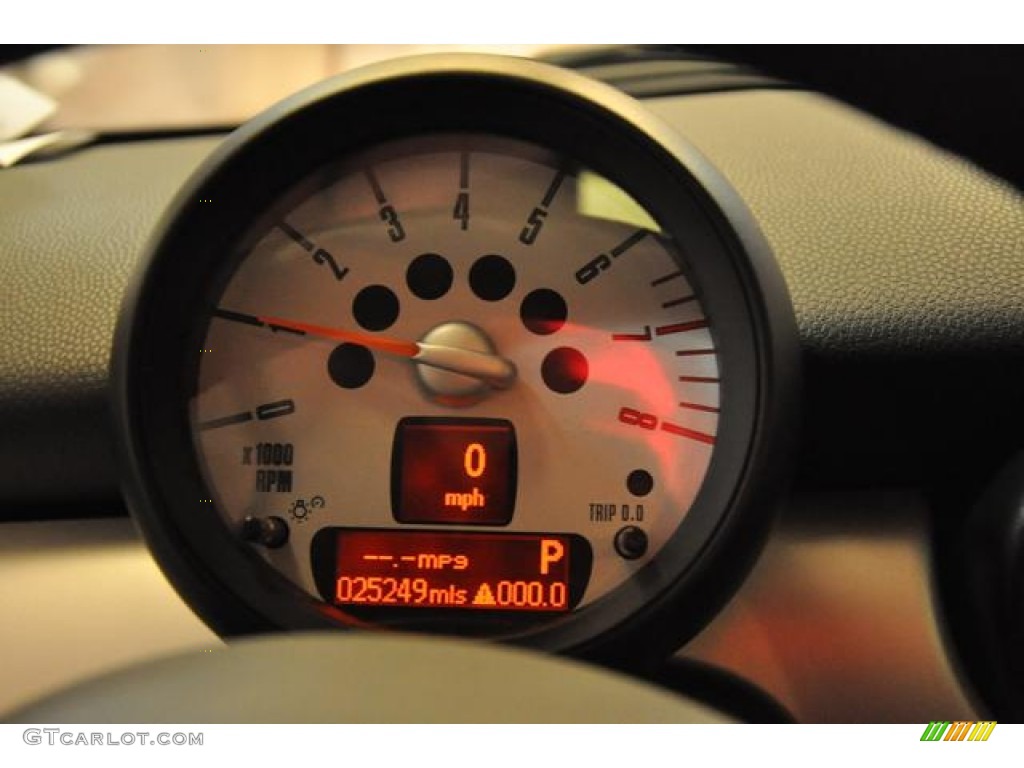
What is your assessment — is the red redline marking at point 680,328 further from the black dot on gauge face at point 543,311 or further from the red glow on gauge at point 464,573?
the red glow on gauge at point 464,573

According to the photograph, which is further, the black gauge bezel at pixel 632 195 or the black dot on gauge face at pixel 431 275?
the black dot on gauge face at pixel 431 275

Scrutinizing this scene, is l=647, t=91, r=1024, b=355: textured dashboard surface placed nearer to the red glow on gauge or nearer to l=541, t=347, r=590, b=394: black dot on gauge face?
l=541, t=347, r=590, b=394: black dot on gauge face

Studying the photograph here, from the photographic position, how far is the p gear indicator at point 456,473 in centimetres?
120

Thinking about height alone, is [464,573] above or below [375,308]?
below

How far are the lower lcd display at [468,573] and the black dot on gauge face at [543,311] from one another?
19 centimetres

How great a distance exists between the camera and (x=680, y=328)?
1215 mm

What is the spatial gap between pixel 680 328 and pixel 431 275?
9.3 inches

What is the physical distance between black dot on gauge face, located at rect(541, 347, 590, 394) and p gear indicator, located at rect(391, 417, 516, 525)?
6 cm

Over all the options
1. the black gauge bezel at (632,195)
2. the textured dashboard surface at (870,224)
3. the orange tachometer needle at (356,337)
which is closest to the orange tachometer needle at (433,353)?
the orange tachometer needle at (356,337)

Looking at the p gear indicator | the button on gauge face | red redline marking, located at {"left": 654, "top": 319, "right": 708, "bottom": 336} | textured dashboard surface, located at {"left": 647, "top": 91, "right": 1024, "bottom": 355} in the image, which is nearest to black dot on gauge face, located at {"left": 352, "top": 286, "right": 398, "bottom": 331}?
the button on gauge face

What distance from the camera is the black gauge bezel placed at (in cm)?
109

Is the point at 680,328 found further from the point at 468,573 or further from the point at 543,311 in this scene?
the point at 468,573

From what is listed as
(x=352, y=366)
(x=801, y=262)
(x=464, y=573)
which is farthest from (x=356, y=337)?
(x=801, y=262)

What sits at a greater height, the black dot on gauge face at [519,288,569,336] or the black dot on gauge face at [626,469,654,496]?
the black dot on gauge face at [519,288,569,336]
